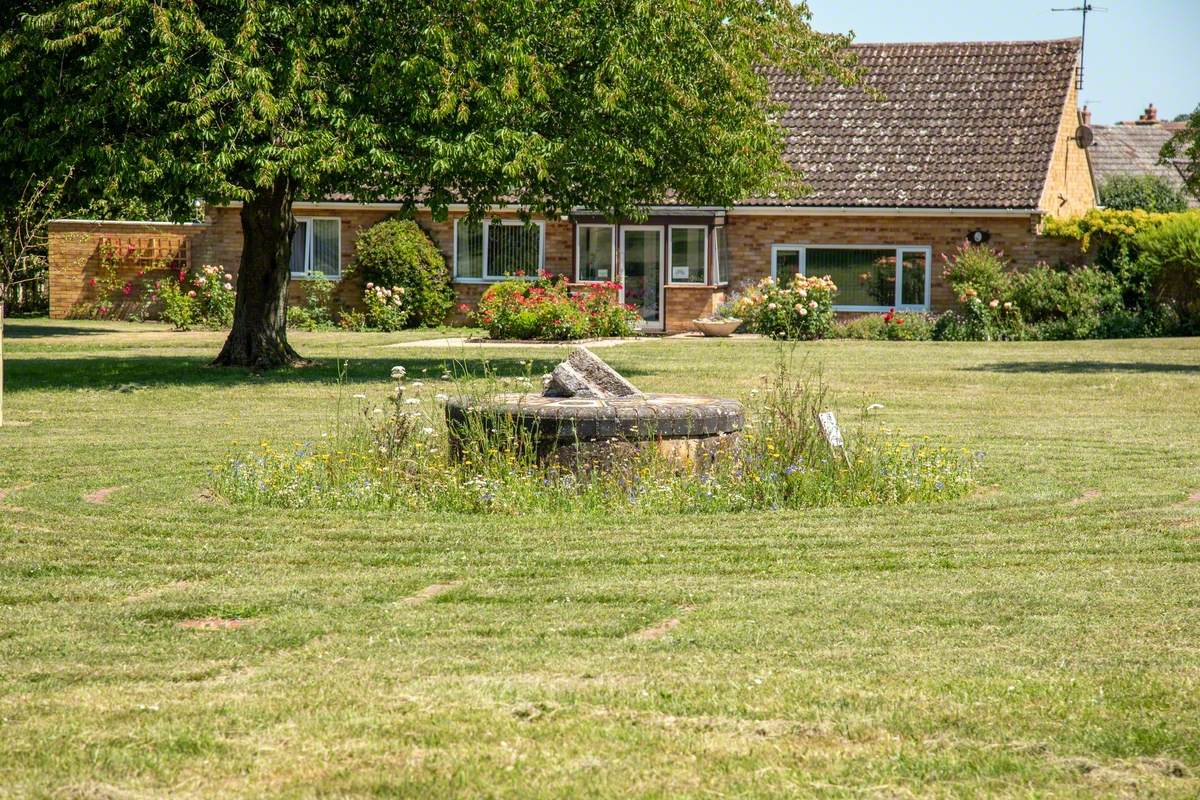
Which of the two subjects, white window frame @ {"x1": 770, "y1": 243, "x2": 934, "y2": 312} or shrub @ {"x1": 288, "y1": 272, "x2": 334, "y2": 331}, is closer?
white window frame @ {"x1": 770, "y1": 243, "x2": 934, "y2": 312}

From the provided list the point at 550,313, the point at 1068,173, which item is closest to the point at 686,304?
the point at 550,313

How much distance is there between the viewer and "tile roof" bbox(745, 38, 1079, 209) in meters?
33.8

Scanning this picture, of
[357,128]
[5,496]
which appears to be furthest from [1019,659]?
[357,128]

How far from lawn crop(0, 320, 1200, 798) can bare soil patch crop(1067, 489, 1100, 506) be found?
37 millimetres

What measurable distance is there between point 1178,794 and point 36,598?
5.40 m

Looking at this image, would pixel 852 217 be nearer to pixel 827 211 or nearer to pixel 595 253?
pixel 827 211

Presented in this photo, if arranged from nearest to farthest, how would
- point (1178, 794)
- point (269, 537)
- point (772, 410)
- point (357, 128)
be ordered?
point (1178, 794) → point (269, 537) → point (772, 410) → point (357, 128)

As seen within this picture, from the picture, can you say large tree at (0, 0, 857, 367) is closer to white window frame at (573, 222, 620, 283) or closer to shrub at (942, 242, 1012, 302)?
shrub at (942, 242, 1012, 302)

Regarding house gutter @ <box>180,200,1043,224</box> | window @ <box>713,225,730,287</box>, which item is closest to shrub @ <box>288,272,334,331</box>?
house gutter @ <box>180,200,1043,224</box>

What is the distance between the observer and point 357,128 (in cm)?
1967

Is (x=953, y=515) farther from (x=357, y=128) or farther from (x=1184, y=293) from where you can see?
(x=1184, y=293)

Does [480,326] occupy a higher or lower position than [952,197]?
lower

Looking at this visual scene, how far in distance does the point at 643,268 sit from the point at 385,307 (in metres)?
5.91

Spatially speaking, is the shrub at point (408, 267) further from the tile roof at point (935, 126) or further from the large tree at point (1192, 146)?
the large tree at point (1192, 146)
